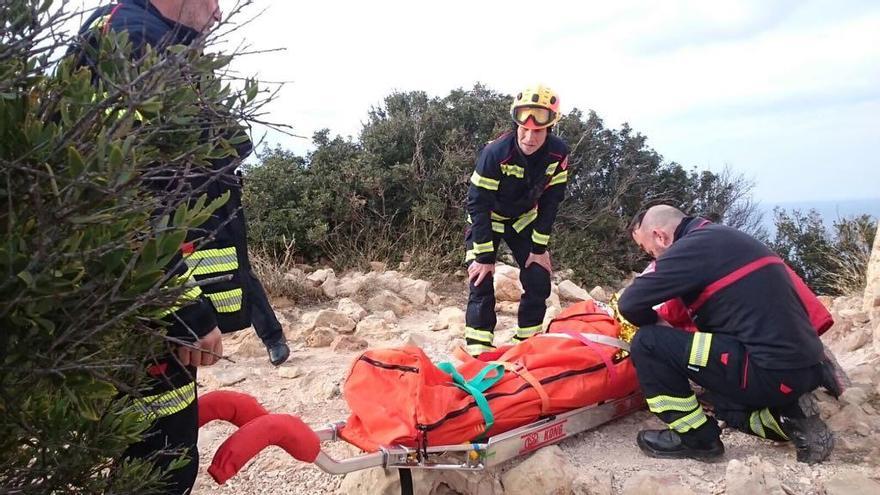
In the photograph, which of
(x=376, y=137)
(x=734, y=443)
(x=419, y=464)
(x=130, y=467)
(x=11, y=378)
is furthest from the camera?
(x=376, y=137)

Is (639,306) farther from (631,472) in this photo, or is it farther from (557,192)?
(557,192)

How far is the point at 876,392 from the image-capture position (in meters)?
3.77

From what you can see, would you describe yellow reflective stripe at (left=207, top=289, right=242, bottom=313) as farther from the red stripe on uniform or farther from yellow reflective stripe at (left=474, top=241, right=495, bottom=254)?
yellow reflective stripe at (left=474, top=241, right=495, bottom=254)

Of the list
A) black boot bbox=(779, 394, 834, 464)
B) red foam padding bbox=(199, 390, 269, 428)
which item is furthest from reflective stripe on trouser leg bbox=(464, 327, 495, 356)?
red foam padding bbox=(199, 390, 269, 428)

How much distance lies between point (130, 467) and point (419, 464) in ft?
4.56

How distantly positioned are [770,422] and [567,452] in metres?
1.00

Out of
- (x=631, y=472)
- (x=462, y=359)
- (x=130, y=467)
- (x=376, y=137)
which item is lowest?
(x=631, y=472)

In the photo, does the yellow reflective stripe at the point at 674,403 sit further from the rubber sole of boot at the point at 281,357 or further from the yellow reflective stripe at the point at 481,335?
the rubber sole of boot at the point at 281,357

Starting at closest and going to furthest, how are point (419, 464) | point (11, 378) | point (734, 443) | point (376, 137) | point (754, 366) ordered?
point (11, 378)
point (419, 464)
point (754, 366)
point (734, 443)
point (376, 137)

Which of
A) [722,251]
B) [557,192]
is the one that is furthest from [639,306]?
[557,192]

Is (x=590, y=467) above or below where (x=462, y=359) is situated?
below

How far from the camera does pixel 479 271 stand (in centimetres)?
488

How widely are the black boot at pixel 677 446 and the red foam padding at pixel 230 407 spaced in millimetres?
1843

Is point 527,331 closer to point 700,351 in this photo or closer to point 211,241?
point 700,351
